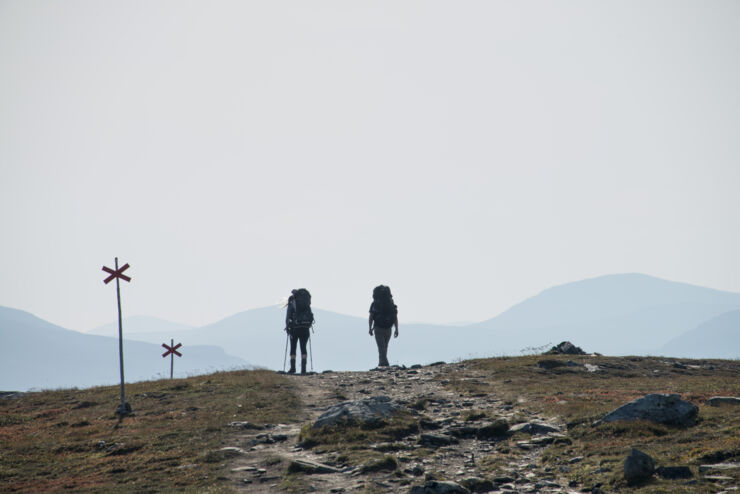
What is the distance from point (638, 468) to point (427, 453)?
19.8 ft

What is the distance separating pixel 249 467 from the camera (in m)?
17.1

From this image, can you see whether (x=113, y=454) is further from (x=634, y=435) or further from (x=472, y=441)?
(x=634, y=435)

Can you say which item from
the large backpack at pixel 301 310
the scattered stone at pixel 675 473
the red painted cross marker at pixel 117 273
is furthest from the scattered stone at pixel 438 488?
the large backpack at pixel 301 310

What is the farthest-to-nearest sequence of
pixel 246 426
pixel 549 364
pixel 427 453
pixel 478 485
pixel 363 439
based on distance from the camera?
pixel 549 364 → pixel 246 426 → pixel 363 439 → pixel 427 453 → pixel 478 485

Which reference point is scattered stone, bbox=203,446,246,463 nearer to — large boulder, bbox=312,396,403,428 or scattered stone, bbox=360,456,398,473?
large boulder, bbox=312,396,403,428

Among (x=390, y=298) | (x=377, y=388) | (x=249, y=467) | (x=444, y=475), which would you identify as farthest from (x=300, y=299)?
(x=444, y=475)

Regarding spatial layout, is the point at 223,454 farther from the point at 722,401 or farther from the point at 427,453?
the point at 722,401

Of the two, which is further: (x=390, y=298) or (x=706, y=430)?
(x=390, y=298)

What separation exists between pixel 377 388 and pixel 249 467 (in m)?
12.4

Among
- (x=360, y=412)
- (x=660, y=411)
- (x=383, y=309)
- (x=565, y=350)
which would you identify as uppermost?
(x=383, y=309)

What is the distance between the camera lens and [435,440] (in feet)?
61.4

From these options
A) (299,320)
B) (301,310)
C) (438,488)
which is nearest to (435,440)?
(438,488)

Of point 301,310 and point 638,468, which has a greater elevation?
point 301,310

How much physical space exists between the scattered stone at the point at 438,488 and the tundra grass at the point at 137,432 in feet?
16.3
